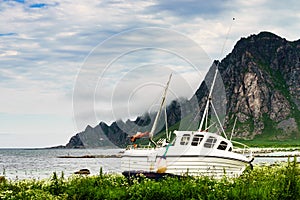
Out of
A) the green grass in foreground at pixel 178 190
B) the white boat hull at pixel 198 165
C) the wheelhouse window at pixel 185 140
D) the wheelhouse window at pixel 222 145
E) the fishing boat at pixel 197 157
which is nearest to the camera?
the green grass in foreground at pixel 178 190

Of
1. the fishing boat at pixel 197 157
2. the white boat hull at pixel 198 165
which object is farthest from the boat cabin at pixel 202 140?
the white boat hull at pixel 198 165

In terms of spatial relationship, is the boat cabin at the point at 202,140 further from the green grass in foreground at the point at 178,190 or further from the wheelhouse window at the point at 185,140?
the green grass in foreground at the point at 178,190

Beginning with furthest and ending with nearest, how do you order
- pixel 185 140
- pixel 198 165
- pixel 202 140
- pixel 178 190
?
pixel 185 140, pixel 202 140, pixel 198 165, pixel 178 190

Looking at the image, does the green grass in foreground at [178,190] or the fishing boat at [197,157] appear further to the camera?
the fishing boat at [197,157]

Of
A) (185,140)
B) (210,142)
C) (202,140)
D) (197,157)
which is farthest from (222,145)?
(185,140)

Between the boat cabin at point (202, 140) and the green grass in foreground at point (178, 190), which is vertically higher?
the boat cabin at point (202, 140)

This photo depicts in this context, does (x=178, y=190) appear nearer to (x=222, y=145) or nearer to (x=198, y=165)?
(x=198, y=165)

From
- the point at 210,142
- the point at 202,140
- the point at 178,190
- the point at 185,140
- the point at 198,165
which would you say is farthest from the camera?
the point at 185,140

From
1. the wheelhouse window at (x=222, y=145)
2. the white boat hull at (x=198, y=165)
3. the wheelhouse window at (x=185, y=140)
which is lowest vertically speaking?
the white boat hull at (x=198, y=165)

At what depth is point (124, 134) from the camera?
37.8 metres

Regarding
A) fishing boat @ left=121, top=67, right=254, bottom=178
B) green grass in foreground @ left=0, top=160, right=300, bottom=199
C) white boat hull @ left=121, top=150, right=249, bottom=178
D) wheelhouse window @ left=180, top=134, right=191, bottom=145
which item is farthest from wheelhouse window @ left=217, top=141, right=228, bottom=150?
green grass in foreground @ left=0, top=160, right=300, bottom=199

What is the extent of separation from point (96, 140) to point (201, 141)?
7966 millimetres

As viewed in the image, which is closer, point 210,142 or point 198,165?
point 198,165

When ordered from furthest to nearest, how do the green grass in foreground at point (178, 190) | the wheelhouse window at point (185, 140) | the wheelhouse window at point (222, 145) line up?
the wheelhouse window at point (222, 145)
the wheelhouse window at point (185, 140)
the green grass in foreground at point (178, 190)
